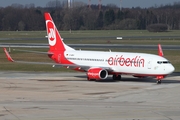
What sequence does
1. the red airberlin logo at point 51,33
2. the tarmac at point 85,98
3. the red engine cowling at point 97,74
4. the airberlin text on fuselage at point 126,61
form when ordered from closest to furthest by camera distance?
1. the tarmac at point 85,98
2. the airberlin text on fuselage at point 126,61
3. the red engine cowling at point 97,74
4. the red airberlin logo at point 51,33

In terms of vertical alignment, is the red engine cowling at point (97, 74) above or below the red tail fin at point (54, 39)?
below

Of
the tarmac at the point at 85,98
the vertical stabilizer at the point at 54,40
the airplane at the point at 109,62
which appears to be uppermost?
the vertical stabilizer at the point at 54,40

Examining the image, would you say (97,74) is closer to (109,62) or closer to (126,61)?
(109,62)

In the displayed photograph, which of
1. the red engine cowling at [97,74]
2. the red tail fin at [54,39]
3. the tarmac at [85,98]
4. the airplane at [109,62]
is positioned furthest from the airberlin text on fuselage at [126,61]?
the red tail fin at [54,39]

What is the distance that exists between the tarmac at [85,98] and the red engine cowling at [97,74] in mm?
603

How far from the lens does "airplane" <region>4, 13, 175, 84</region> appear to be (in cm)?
4766

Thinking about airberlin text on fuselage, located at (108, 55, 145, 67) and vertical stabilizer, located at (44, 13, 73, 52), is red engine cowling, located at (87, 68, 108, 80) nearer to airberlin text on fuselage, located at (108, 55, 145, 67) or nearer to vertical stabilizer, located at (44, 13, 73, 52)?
airberlin text on fuselage, located at (108, 55, 145, 67)

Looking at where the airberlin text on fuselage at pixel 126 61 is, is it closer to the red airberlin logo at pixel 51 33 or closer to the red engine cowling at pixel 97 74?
the red engine cowling at pixel 97 74

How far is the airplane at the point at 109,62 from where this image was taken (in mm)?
47656

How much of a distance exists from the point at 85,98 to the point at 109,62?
43.7 ft

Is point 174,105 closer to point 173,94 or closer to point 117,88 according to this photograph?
point 173,94

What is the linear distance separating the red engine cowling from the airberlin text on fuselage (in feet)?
4.45

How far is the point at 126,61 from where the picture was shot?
161ft

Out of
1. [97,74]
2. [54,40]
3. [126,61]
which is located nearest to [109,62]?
[126,61]
